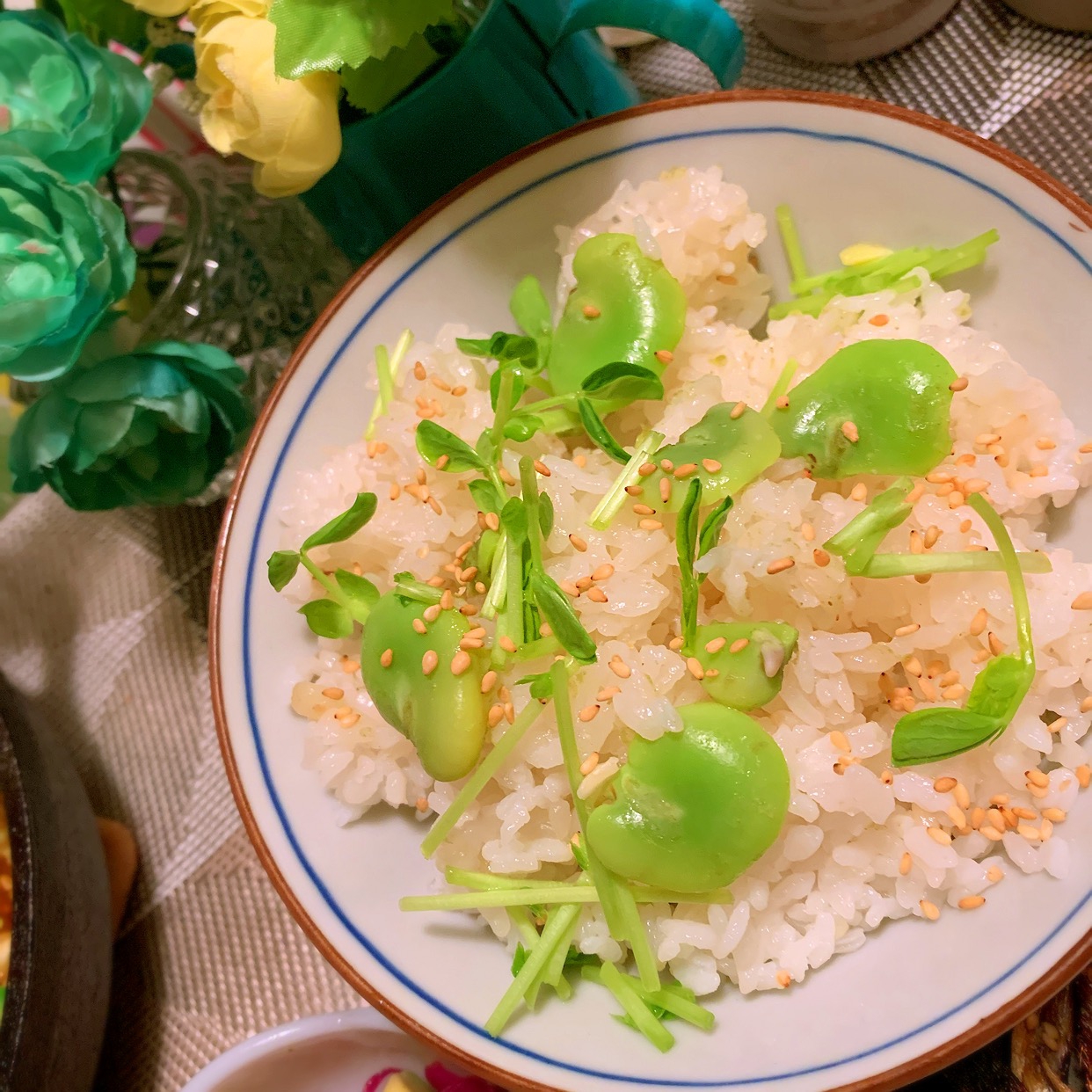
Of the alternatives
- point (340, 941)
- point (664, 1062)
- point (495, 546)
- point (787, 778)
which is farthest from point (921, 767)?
point (340, 941)

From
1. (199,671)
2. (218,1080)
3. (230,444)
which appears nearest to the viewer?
(218,1080)

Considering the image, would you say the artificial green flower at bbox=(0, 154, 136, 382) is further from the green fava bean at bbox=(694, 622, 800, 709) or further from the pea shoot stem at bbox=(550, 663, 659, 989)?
the green fava bean at bbox=(694, 622, 800, 709)

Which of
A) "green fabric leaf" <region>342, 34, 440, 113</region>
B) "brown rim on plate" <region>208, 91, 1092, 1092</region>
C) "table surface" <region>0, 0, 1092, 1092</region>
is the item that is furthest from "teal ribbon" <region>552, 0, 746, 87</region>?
"table surface" <region>0, 0, 1092, 1092</region>

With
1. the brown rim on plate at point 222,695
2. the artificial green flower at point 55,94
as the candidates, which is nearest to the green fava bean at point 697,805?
the brown rim on plate at point 222,695

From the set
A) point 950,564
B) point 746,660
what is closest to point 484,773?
point 746,660

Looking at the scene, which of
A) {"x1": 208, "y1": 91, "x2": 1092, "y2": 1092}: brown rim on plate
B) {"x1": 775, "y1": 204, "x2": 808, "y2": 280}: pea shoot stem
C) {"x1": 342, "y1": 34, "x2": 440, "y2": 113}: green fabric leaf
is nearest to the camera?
{"x1": 208, "y1": 91, "x2": 1092, "y2": 1092}: brown rim on plate

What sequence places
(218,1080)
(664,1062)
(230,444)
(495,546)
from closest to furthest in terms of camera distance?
(664,1062) < (495,546) < (218,1080) < (230,444)

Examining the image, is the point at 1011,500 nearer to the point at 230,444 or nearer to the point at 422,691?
the point at 422,691
